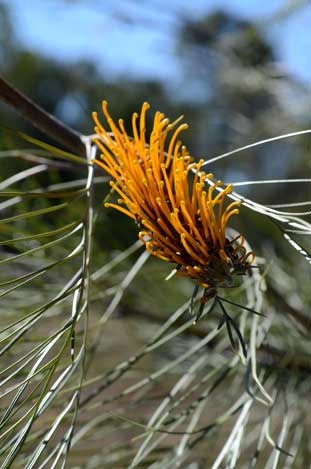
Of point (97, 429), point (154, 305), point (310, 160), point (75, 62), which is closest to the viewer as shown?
point (97, 429)

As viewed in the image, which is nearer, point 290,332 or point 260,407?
point 290,332

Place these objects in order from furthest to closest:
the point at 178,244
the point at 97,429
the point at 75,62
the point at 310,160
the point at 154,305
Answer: the point at 75,62, the point at 310,160, the point at 154,305, the point at 97,429, the point at 178,244

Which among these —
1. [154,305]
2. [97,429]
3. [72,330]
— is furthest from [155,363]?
[72,330]

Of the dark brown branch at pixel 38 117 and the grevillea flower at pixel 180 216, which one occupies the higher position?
the dark brown branch at pixel 38 117

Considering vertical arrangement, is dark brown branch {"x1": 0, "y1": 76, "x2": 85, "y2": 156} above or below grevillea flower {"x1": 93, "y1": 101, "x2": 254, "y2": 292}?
above

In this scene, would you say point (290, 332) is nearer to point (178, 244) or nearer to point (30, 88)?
point (178, 244)

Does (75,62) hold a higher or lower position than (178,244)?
higher

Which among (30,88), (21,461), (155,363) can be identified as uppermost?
(30,88)
